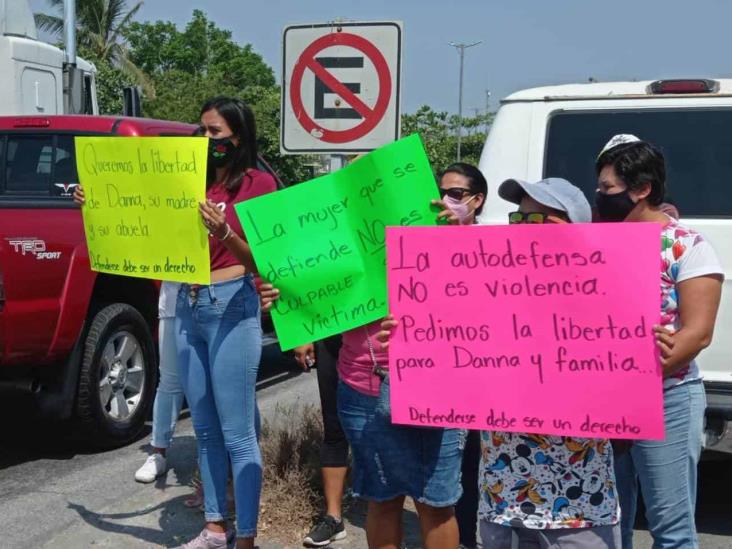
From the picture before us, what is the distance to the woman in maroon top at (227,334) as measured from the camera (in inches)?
148

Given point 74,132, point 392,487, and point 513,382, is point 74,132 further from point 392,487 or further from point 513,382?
point 513,382

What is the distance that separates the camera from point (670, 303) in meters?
2.99

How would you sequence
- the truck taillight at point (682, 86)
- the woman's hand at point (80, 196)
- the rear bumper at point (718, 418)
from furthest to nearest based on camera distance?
the truck taillight at point (682, 86), the rear bumper at point (718, 418), the woman's hand at point (80, 196)

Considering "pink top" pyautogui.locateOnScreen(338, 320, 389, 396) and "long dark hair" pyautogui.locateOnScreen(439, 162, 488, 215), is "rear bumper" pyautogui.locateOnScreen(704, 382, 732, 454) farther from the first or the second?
"pink top" pyautogui.locateOnScreen(338, 320, 389, 396)

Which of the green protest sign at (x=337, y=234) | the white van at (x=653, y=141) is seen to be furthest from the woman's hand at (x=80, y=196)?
the white van at (x=653, y=141)

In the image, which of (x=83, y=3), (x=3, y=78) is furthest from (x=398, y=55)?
(x=83, y=3)

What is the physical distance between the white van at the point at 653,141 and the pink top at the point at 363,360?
1573 millimetres

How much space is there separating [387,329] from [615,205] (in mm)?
886

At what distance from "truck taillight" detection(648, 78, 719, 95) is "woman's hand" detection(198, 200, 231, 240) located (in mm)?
2378

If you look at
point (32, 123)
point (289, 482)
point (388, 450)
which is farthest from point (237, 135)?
point (32, 123)

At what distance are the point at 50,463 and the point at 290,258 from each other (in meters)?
3.25

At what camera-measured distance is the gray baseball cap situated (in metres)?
2.77

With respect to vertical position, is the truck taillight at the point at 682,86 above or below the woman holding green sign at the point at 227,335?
above

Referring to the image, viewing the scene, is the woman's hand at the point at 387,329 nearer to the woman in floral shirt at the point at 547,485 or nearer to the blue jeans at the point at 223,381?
the woman in floral shirt at the point at 547,485
